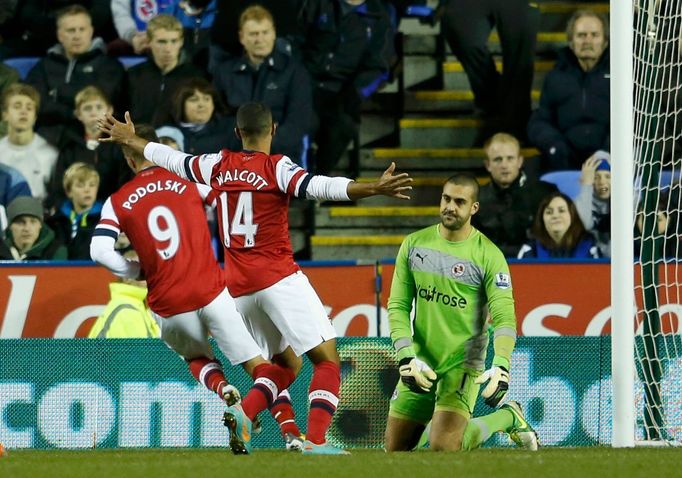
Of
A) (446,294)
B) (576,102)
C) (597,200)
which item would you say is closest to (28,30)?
(576,102)

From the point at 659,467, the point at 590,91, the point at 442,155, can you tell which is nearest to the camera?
the point at 659,467

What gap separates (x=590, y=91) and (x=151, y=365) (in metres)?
5.27

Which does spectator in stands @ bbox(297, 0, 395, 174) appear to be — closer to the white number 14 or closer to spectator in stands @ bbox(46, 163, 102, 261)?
spectator in stands @ bbox(46, 163, 102, 261)

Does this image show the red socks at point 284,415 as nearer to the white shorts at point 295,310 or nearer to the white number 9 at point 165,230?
the white shorts at point 295,310

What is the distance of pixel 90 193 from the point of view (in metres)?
12.2

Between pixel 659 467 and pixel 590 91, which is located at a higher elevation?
pixel 590 91

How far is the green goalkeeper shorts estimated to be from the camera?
28.0ft

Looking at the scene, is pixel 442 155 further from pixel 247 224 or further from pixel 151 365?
pixel 247 224

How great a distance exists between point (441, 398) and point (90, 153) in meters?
5.17

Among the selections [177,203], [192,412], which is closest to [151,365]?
[192,412]

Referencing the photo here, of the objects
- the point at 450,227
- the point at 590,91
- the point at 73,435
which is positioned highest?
the point at 590,91

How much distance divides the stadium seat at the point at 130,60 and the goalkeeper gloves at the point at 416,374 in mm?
5927

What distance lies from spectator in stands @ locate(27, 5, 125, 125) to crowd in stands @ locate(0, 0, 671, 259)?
1 centimetres

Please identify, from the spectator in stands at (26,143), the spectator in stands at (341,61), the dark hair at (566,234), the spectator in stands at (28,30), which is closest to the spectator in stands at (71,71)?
the spectator in stands at (26,143)
